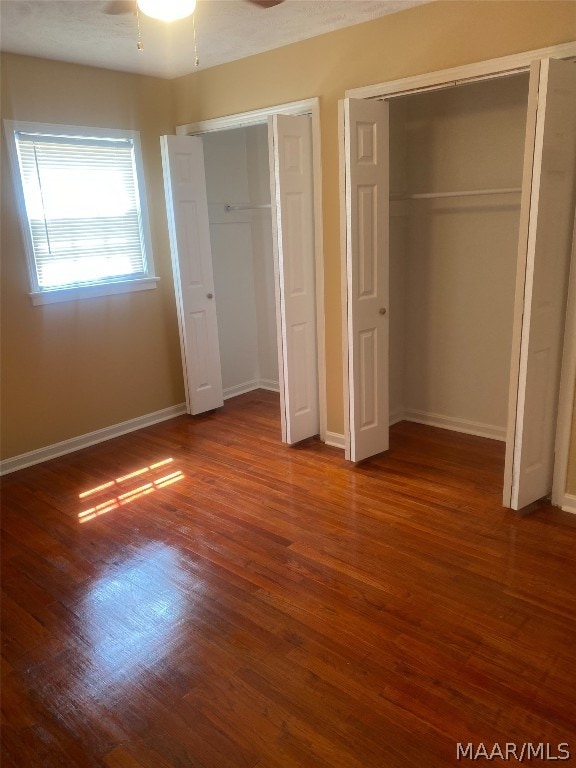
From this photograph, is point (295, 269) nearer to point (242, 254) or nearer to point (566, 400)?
point (242, 254)

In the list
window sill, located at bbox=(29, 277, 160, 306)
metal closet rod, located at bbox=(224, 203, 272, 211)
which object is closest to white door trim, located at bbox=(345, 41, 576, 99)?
metal closet rod, located at bbox=(224, 203, 272, 211)

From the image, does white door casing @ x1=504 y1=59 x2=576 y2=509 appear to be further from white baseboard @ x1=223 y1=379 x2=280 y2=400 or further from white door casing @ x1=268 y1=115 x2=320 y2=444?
white baseboard @ x1=223 y1=379 x2=280 y2=400

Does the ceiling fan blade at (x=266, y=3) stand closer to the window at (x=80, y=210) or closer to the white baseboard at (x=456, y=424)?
the window at (x=80, y=210)

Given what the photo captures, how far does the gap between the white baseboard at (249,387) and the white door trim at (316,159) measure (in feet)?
4.60

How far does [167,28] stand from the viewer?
3.22 meters

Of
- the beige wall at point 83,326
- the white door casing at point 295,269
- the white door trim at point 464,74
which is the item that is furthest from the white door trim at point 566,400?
the beige wall at point 83,326

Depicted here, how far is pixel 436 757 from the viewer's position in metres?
1.75

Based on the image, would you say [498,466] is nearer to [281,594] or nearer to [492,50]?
[281,594]

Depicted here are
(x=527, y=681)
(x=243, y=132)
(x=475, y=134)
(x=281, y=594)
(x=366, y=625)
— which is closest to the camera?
(x=527, y=681)

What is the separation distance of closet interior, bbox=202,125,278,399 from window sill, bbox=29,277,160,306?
76 cm

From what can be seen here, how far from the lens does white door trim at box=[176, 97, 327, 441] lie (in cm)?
366

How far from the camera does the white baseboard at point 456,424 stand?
4.13m

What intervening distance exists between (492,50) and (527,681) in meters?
2.86

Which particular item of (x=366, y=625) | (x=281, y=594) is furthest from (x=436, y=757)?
(x=281, y=594)
